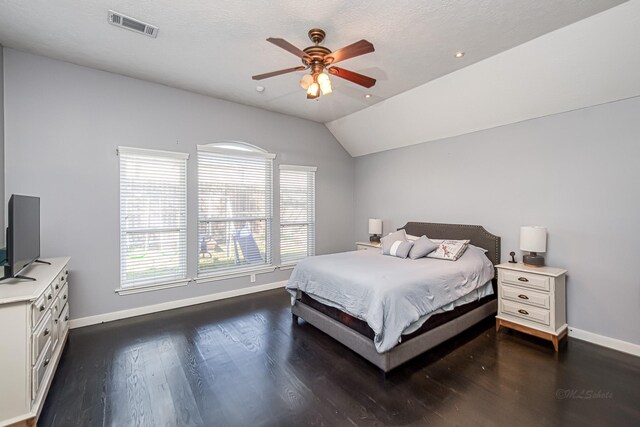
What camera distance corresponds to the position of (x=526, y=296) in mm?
3086

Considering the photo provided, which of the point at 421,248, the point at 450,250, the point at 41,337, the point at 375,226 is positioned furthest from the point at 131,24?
the point at 375,226

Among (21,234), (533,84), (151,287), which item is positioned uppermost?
(533,84)

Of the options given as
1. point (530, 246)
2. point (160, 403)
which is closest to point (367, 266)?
point (530, 246)

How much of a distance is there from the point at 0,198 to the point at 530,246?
583 cm

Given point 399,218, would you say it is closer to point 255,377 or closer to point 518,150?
point 518,150

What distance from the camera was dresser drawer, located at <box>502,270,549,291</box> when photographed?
9.75 feet

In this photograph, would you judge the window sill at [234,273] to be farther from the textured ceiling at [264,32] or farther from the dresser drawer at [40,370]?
the textured ceiling at [264,32]

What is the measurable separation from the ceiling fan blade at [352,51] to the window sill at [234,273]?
3.45 m

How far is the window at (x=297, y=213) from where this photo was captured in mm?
5113

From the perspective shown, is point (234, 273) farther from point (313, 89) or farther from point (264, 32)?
point (264, 32)

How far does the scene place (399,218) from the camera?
5246 millimetres

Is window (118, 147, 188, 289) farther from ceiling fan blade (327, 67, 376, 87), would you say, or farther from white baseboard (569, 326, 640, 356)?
white baseboard (569, 326, 640, 356)

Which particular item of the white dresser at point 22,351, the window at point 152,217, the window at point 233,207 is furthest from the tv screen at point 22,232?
the window at point 233,207

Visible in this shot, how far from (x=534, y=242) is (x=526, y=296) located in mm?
627
